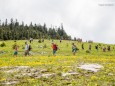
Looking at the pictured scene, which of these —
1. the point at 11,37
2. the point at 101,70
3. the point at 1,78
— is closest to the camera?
the point at 1,78

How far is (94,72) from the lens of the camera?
21.7 m

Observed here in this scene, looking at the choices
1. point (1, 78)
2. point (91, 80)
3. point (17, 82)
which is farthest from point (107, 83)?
point (1, 78)

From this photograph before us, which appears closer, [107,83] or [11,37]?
[107,83]

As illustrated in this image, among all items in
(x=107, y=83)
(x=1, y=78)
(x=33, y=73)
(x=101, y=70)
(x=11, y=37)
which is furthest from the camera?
(x=11, y=37)

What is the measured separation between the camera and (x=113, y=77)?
65.3 ft

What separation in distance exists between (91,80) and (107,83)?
120cm

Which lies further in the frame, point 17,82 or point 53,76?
point 53,76

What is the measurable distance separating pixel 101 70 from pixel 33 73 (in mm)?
5485

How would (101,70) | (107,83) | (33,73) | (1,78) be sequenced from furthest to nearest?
(101,70) → (33,73) → (1,78) → (107,83)

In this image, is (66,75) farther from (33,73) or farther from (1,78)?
(1,78)

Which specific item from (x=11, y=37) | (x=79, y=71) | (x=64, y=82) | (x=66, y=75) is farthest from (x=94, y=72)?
(x=11, y=37)

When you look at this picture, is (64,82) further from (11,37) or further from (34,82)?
(11,37)

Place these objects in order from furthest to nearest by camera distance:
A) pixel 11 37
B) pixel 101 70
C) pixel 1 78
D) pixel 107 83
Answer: pixel 11 37 → pixel 101 70 → pixel 1 78 → pixel 107 83

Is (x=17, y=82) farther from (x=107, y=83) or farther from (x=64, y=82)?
(x=107, y=83)
